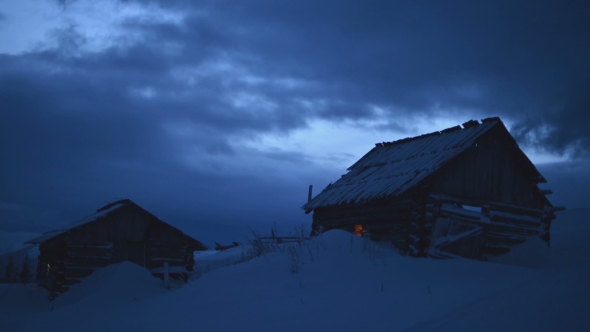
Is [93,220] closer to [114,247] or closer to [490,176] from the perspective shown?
[114,247]

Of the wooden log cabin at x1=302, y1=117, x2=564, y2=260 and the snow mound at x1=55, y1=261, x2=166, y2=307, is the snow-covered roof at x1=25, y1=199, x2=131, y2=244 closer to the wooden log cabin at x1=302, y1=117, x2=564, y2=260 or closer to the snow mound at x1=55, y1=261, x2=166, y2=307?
the snow mound at x1=55, y1=261, x2=166, y2=307

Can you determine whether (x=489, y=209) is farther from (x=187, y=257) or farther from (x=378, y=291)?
(x=187, y=257)

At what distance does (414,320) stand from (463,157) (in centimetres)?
1013

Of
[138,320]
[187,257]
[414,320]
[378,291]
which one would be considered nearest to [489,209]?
[378,291]

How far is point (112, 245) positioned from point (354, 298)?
16.3 m

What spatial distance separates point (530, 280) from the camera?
33.9 ft

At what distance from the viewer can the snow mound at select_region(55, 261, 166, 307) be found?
58.4 feet

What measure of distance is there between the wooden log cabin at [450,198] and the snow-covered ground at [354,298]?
96.0 inches

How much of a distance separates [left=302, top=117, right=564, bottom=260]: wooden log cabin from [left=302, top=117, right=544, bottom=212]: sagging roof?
0.05m

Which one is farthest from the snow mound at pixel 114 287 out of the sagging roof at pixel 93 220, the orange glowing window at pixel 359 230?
the orange glowing window at pixel 359 230

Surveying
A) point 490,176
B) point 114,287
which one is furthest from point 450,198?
point 114,287

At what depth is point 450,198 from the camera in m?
16.1

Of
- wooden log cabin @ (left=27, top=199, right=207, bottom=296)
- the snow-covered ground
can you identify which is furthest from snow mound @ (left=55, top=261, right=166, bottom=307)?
the snow-covered ground

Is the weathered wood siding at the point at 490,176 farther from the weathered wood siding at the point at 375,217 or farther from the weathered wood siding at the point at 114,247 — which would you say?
the weathered wood siding at the point at 114,247
